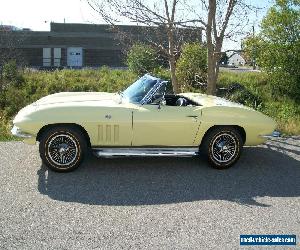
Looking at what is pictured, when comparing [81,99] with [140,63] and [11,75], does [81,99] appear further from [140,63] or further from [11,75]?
[11,75]

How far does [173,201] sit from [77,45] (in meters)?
47.5

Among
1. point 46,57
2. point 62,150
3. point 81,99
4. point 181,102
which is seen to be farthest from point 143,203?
point 46,57

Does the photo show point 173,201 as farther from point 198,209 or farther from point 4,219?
point 4,219

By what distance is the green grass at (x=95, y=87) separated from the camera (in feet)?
55.7

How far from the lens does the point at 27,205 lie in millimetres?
4391

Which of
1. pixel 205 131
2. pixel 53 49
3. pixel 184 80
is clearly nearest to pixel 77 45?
pixel 53 49

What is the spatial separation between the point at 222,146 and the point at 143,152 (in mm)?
1266

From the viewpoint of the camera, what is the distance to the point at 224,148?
5.95m

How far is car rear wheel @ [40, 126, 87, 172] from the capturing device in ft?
17.8

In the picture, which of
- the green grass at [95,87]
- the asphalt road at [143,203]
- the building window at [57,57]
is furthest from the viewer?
the building window at [57,57]

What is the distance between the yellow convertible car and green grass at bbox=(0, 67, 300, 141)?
918 cm

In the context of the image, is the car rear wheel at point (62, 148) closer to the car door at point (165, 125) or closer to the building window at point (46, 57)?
the car door at point (165, 125)

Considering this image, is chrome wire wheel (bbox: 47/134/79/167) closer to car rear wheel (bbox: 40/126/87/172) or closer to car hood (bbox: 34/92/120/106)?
car rear wheel (bbox: 40/126/87/172)

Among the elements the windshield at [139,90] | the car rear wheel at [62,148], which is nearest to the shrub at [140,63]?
the windshield at [139,90]
